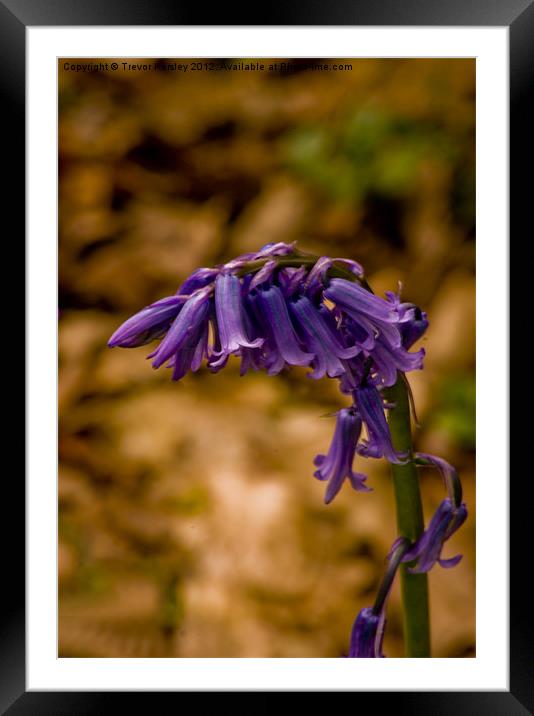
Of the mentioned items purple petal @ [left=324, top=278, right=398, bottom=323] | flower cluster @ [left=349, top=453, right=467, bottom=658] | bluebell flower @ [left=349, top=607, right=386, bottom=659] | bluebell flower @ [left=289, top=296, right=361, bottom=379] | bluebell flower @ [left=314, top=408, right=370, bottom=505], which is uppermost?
purple petal @ [left=324, top=278, right=398, bottom=323]

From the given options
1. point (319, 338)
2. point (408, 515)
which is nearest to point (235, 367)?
point (408, 515)

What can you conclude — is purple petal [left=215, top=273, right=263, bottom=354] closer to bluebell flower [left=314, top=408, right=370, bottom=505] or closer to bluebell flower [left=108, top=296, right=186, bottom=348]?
bluebell flower [left=108, top=296, right=186, bottom=348]

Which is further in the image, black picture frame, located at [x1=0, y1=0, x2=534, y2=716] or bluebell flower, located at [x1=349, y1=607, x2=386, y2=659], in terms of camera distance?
black picture frame, located at [x1=0, y1=0, x2=534, y2=716]

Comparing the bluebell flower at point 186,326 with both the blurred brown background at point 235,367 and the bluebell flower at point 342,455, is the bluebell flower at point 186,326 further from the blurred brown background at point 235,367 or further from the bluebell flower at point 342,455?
the blurred brown background at point 235,367

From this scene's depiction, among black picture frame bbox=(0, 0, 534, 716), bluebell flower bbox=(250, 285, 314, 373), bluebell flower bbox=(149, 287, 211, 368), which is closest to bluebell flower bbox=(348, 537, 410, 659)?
black picture frame bbox=(0, 0, 534, 716)

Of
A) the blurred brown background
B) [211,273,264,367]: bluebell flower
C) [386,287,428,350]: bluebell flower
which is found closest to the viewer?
[211,273,264,367]: bluebell flower

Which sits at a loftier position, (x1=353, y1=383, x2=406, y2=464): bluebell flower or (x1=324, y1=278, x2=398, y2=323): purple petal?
(x1=324, y1=278, x2=398, y2=323): purple petal

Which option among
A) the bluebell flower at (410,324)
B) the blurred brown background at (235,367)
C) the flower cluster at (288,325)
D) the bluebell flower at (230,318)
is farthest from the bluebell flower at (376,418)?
the blurred brown background at (235,367)

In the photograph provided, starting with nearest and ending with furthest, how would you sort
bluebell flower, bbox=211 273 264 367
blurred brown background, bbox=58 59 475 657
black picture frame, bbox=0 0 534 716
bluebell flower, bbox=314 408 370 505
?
bluebell flower, bbox=211 273 264 367
bluebell flower, bbox=314 408 370 505
black picture frame, bbox=0 0 534 716
blurred brown background, bbox=58 59 475 657
